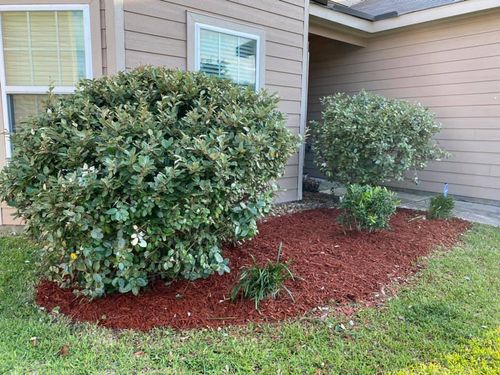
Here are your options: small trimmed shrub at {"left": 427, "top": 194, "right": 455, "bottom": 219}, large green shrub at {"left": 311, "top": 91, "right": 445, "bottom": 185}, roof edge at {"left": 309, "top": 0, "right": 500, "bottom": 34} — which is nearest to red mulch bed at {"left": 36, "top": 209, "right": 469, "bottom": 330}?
small trimmed shrub at {"left": 427, "top": 194, "right": 455, "bottom": 219}

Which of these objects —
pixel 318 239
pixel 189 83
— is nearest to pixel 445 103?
pixel 318 239

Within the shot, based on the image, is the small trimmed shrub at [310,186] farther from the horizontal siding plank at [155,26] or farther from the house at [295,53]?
the horizontal siding plank at [155,26]

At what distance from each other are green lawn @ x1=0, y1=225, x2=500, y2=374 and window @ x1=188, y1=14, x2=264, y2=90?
9.99 feet

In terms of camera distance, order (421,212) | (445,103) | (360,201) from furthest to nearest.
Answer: (445,103) → (421,212) → (360,201)

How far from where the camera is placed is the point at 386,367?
2.05 metres

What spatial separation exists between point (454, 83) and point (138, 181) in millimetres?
5715

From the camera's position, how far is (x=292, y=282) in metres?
2.90

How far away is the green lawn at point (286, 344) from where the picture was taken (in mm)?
2029

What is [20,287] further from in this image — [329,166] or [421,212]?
[421,212]

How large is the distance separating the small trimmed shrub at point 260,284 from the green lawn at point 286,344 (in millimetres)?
273

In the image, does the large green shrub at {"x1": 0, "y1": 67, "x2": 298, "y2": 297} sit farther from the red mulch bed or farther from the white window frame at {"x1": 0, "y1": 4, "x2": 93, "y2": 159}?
the white window frame at {"x1": 0, "y1": 4, "x2": 93, "y2": 159}

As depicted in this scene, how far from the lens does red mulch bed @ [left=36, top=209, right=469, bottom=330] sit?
2.49 metres

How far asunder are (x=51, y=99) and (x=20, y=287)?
148 centimetres

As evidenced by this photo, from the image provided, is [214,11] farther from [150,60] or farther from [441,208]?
[441,208]
